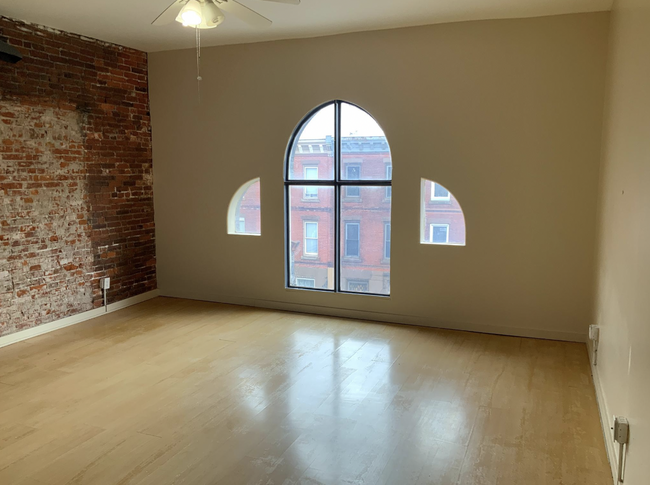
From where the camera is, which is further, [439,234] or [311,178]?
[311,178]

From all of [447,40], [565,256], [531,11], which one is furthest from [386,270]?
[531,11]

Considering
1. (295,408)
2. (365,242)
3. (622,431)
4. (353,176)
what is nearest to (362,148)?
(353,176)

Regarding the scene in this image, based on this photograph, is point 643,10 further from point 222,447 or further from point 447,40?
point 222,447

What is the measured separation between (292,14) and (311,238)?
227 centimetres

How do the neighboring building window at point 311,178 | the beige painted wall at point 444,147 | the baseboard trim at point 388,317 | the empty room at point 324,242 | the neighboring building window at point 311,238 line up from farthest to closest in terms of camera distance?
the neighboring building window at point 311,238
the neighboring building window at point 311,178
the baseboard trim at point 388,317
the beige painted wall at point 444,147
the empty room at point 324,242

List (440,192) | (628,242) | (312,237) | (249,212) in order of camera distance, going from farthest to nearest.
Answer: (249,212), (312,237), (440,192), (628,242)

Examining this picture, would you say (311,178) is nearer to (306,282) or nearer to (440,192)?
(306,282)

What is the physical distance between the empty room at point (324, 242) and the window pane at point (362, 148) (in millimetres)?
24

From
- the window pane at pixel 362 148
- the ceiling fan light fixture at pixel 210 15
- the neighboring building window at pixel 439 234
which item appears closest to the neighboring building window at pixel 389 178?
the window pane at pixel 362 148

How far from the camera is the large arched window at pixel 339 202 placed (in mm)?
5457

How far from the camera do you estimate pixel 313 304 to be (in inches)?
229

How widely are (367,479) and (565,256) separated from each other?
3021 millimetres

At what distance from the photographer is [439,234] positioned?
525cm

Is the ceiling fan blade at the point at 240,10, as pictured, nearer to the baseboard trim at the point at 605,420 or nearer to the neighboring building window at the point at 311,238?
the neighboring building window at the point at 311,238
